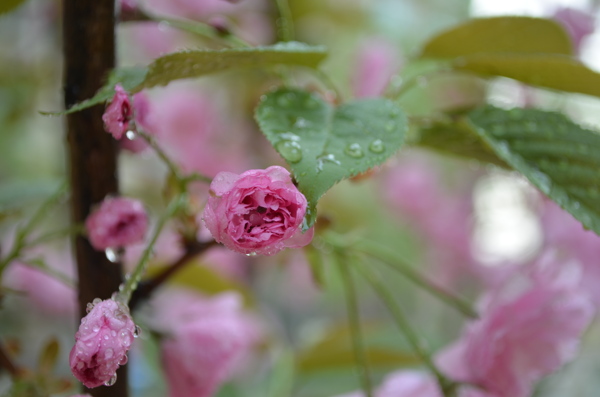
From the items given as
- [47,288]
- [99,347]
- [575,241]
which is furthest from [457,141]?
[47,288]

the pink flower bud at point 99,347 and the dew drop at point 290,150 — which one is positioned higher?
the dew drop at point 290,150

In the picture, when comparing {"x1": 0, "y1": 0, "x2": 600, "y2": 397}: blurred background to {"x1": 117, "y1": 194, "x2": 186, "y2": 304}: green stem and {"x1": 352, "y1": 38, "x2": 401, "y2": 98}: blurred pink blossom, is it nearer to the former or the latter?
{"x1": 352, "y1": 38, "x2": 401, "y2": 98}: blurred pink blossom

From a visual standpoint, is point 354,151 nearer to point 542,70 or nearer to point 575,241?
point 542,70

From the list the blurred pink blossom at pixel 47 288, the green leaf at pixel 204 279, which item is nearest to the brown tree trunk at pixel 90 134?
the green leaf at pixel 204 279

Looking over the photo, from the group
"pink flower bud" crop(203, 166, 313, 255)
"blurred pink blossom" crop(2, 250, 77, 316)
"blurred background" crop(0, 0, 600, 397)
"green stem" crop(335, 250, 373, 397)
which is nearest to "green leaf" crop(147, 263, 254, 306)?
"blurred background" crop(0, 0, 600, 397)

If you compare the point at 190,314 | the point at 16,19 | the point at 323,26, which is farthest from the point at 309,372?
the point at 16,19

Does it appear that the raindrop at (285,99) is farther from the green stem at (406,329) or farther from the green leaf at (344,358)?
the green leaf at (344,358)
